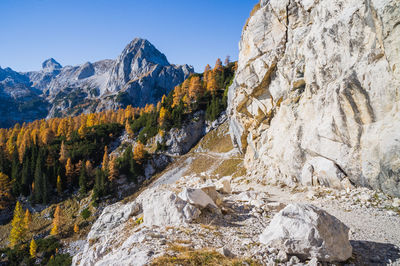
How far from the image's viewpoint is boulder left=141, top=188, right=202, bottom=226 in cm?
1014

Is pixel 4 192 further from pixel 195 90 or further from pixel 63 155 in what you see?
pixel 195 90

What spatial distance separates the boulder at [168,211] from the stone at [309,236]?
4.42 m

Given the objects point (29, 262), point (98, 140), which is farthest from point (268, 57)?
point (98, 140)

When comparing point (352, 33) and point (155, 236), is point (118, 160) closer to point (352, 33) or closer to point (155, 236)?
point (155, 236)

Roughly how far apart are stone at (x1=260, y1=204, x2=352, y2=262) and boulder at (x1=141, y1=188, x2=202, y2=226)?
14.5 feet

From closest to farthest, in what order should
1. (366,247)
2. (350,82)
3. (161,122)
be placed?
1. (366,247)
2. (350,82)
3. (161,122)

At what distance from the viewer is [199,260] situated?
584cm

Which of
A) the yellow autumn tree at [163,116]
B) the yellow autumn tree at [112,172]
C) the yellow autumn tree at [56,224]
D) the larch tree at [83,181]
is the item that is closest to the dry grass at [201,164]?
the yellow autumn tree at [112,172]

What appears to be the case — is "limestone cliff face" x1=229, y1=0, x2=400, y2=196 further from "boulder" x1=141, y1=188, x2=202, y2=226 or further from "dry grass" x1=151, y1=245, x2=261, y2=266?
"boulder" x1=141, y1=188, x2=202, y2=226

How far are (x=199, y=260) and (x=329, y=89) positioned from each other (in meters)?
16.7

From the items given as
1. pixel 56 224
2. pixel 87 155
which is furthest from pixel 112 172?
pixel 87 155

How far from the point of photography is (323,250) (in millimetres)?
6008

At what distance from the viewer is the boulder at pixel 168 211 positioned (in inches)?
399

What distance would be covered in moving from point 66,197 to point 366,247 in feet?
241
